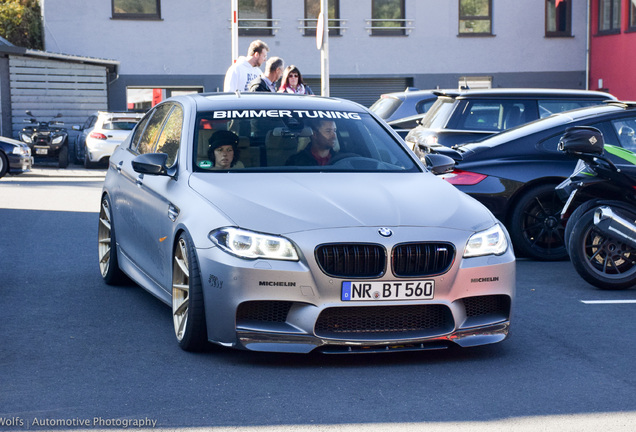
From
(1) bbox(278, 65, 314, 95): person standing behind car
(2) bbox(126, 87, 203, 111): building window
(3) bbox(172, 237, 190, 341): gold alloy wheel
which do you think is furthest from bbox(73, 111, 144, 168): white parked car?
(3) bbox(172, 237, 190, 341): gold alloy wheel

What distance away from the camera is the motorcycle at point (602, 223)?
323 inches

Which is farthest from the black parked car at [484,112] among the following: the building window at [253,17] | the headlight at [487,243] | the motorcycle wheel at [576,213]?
the building window at [253,17]

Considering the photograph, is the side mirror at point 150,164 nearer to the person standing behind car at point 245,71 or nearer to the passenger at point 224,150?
the passenger at point 224,150

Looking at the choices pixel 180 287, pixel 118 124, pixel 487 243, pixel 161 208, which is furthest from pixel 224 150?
pixel 118 124

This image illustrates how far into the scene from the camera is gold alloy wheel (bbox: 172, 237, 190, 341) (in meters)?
5.98

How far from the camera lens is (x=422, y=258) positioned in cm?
559

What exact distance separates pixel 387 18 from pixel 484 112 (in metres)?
21.8

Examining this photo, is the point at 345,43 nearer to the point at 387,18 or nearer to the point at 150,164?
the point at 387,18

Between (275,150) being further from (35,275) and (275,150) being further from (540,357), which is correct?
(35,275)

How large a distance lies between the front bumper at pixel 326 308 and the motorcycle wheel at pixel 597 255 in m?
2.68

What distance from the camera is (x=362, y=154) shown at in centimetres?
696

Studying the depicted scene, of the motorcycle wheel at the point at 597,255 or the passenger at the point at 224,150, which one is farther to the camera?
the motorcycle wheel at the point at 597,255

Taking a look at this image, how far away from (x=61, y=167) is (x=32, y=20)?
9860 millimetres

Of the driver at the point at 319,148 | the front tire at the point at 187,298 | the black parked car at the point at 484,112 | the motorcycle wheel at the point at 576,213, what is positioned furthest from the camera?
the black parked car at the point at 484,112
